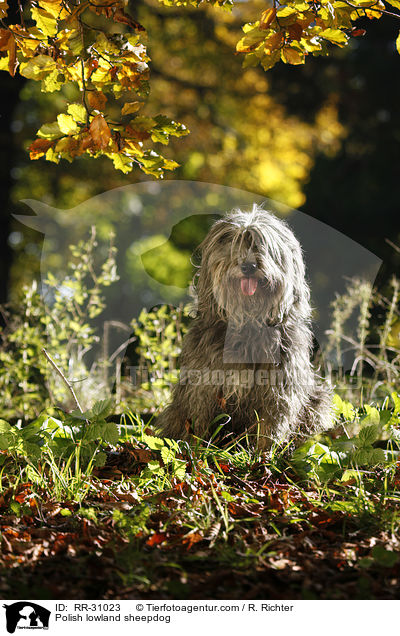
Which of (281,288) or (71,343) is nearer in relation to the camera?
(281,288)

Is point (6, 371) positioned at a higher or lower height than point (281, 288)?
lower

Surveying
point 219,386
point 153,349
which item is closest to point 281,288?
point 219,386

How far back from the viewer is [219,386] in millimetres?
3176

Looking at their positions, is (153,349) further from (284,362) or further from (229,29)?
(229,29)

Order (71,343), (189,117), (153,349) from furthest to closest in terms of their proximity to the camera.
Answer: (189,117), (71,343), (153,349)

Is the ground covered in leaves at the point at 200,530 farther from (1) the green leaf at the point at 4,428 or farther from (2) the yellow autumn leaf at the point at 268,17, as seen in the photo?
(2) the yellow autumn leaf at the point at 268,17

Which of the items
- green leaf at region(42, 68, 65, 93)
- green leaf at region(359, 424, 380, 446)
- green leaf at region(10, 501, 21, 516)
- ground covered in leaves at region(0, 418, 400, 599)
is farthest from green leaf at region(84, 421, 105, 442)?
green leaf at region(42, 68, 65, 93)

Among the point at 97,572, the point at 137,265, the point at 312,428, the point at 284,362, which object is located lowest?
the point at 97,572

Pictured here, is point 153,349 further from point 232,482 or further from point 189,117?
point 189,117

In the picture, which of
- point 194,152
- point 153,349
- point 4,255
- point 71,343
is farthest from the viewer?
point 194,152

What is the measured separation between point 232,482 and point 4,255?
3583 mm

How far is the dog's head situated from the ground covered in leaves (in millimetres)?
747

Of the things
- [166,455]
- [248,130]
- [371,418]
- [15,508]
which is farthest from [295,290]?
[248,130]
